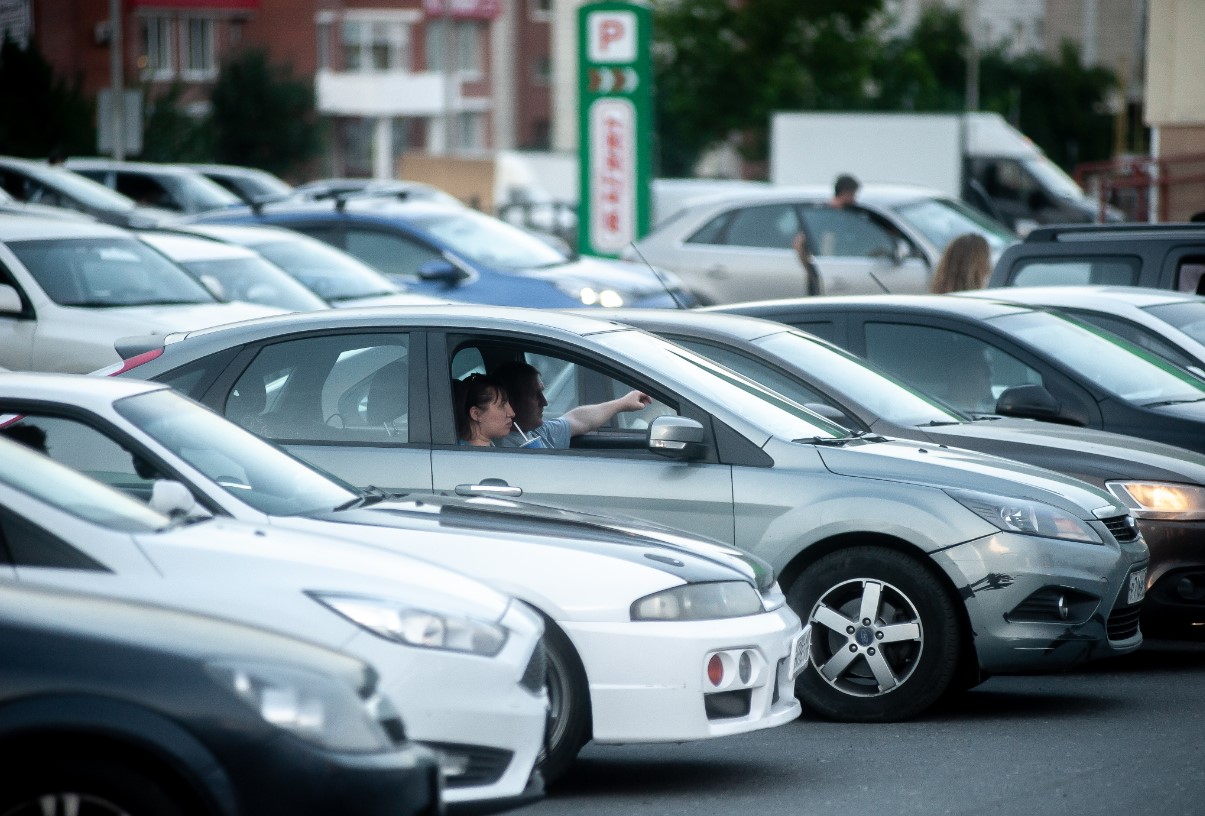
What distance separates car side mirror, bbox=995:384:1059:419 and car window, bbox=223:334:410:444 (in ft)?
10.0

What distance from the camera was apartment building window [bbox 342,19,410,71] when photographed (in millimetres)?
77312

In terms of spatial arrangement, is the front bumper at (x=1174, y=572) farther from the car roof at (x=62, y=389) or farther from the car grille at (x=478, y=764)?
the car roof at (x=62, y=389)

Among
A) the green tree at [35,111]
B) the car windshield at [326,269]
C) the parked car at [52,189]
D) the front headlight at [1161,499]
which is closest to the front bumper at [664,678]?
the front headlight at [1161,499]

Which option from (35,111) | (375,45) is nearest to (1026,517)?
(35,111)

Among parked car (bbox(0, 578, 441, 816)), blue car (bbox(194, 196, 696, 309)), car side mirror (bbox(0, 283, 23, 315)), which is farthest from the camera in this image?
blue car (bbox(194, 196, 696, 309))

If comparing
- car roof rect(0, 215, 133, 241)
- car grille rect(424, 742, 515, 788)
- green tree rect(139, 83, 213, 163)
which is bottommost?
car grille rect(424, 742, 515, 788)

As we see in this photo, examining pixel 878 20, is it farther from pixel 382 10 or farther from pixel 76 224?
pixel 76 224

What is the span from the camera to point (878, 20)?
6638cm

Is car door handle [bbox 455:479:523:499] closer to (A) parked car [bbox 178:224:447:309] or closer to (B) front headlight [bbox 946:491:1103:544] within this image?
(B) front headlight [bbox 946:491:1103:544]

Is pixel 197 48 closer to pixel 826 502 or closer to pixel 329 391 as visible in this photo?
pixel 329 391

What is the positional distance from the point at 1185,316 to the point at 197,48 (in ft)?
194

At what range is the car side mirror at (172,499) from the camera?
5.22 meters

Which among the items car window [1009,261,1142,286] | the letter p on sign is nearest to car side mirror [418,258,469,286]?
the letter p on sign

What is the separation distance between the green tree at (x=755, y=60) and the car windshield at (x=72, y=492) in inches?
1924
